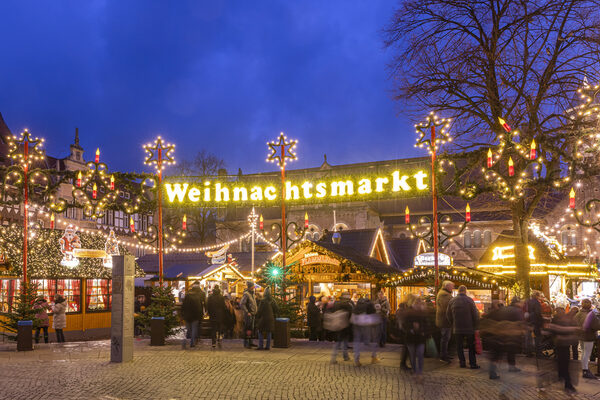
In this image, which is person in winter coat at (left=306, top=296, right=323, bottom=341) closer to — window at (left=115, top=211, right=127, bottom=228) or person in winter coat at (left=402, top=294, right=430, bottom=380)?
person in winter coat at (left=402, top=294, right=430, bottom=380)

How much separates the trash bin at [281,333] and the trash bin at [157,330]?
328 cm

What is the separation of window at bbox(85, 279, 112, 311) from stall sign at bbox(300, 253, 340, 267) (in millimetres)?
9294

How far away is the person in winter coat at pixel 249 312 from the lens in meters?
15.4

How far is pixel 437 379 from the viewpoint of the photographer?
35.3 feet

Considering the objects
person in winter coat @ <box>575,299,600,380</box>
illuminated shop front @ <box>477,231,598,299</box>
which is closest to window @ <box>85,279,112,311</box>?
illuminated shop front @ <box>477,231,598,299</box>

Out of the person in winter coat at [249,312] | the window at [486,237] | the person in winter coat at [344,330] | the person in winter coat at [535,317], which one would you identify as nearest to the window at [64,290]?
the person in winter coat at [249,312]

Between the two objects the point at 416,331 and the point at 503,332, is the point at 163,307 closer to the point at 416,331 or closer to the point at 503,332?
the point at 416,331

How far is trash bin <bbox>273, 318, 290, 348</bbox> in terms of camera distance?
15.6 m

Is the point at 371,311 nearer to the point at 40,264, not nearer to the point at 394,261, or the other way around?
the point at 40,264

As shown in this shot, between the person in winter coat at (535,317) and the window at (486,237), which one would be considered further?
the window at (486,237)

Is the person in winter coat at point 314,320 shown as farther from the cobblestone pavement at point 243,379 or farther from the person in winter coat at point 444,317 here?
the person in winter coat at point 444,317

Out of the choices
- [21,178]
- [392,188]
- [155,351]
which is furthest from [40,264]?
[392,188]

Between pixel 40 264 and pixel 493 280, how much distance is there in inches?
667

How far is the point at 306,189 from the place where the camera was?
1928cm
